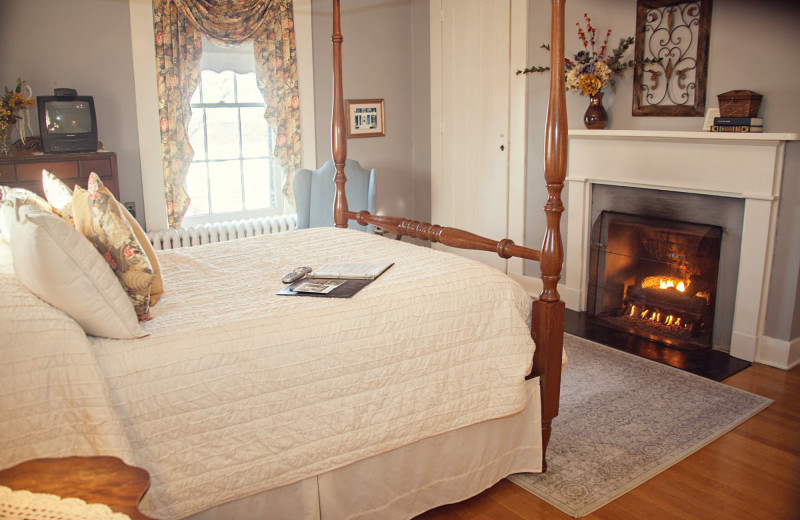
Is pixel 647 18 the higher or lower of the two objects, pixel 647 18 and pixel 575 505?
the higher

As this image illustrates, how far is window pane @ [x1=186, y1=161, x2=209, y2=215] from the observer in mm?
5012

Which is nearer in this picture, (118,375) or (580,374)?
(118,375)

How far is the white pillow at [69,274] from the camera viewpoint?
1.82 m

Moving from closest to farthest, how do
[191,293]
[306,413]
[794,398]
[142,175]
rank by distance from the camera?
[306,413], [191,293], [794,398], [142,175]

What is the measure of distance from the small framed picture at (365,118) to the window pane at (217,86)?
3.15 ft

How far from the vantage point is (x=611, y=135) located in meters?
4.29

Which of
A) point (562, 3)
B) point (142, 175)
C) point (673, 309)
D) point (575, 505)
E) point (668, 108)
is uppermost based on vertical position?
point (562, 3)

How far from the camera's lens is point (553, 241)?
259 cm

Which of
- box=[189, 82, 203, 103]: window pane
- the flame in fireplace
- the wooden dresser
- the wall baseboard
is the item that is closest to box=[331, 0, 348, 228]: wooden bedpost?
the wooden dresser

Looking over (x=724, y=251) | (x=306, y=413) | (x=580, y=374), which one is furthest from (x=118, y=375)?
(x=724, y=251)

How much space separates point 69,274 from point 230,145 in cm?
341

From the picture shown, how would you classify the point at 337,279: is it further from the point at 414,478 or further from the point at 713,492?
the point at 713,492

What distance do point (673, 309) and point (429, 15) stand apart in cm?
314

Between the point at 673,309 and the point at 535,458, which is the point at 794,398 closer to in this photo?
the point at 673,309
